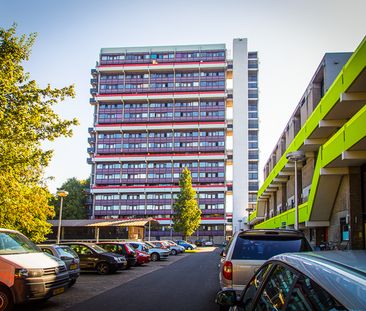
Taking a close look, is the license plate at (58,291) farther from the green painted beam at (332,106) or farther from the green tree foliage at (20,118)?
the green painted beam at (332,106)

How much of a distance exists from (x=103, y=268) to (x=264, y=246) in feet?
45.1

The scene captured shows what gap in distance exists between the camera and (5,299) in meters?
8.53

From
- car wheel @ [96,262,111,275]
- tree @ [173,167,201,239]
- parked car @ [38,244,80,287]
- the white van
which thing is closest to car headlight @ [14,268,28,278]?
the white van

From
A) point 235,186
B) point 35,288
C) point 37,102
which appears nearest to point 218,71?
point 235,186

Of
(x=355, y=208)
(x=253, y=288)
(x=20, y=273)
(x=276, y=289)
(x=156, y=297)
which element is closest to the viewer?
(x=276, y=289)

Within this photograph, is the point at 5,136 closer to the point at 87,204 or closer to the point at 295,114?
the point at 295,114

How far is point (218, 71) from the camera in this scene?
9562cm

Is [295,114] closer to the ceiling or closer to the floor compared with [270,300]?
closer to the ceiling

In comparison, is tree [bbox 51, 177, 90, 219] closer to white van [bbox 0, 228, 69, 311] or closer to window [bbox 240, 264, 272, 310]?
white van [bbox 0, 228, 69, 311]

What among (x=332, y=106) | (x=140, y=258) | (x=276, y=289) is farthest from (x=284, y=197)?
(x=276, y=289)

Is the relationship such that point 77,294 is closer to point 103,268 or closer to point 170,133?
point 103,268

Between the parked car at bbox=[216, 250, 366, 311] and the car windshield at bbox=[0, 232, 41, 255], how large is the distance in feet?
24.5

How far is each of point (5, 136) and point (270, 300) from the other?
15.2 metres

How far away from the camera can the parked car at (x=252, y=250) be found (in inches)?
296
